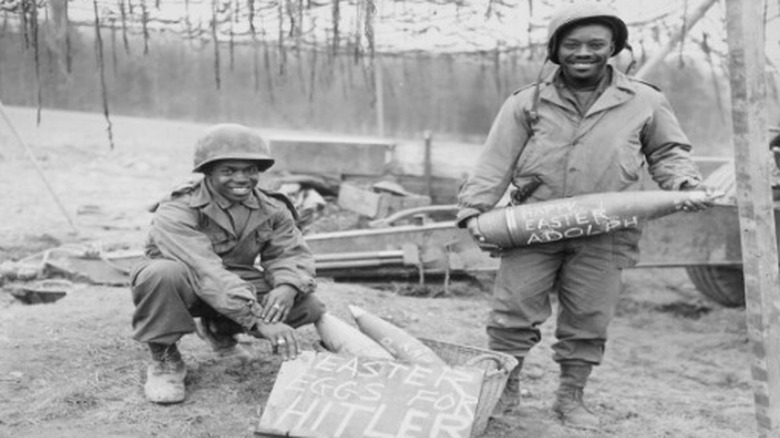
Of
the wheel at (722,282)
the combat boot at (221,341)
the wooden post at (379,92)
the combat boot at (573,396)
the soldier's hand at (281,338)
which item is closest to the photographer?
the soldier's hand at (281,338)

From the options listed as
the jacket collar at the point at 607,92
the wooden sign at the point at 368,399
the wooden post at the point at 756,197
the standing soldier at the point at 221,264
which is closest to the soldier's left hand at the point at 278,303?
the standing soldier at the point at 221,264

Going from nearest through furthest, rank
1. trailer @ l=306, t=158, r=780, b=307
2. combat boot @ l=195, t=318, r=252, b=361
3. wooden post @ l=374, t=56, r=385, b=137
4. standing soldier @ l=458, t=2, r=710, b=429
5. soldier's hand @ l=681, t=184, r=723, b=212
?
soldier's hand @ l=681, t=184, r=723, b=212 → standing soldier @ l=458, t=2, r=710, b=429 → combat boot @ l=195, t=318, r=252, b=361 → trailer @ l=306, t=158, r=780, b=307 → wooden post @ l=374, t=56, r=385, b=137

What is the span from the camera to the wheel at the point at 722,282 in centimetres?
782

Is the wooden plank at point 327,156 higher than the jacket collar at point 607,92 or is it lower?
lower

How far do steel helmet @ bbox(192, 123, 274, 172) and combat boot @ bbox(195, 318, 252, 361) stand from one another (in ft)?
3.15

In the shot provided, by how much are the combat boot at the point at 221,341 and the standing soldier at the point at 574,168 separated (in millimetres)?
1401

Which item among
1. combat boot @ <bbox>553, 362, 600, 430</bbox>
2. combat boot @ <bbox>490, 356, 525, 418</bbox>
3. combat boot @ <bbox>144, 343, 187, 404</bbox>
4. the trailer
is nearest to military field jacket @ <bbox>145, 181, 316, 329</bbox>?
combat boot @ <bbox>144, 343, 187, 404</bbox>

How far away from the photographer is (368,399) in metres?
3.96

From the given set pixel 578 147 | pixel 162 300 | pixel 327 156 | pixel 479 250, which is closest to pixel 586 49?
pixel 578 147

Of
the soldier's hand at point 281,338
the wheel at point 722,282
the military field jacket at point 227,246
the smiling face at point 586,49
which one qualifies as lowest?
the wheel at point 722,282

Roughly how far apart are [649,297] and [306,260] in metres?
4.58

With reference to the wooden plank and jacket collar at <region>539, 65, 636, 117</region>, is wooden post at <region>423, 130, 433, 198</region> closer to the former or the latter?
the wooden plank

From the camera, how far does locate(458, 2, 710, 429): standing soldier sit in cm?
442

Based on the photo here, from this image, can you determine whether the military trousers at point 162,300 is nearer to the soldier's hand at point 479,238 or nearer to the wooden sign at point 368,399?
the wooden sign at point 368,399
